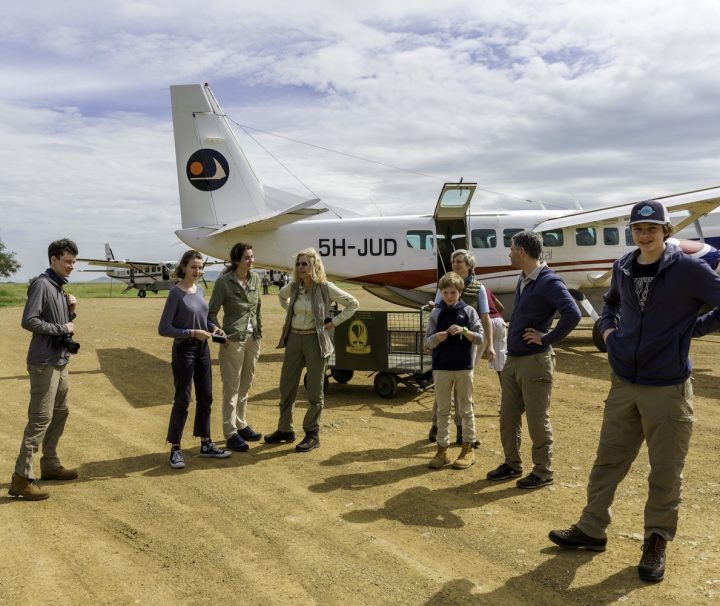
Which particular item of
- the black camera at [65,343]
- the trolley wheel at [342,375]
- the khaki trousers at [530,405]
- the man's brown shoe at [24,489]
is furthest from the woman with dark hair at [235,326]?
the trolley wheel at [342,375]

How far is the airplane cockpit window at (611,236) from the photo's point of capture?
1424cm

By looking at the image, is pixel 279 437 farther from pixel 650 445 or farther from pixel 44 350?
pixel 650 445

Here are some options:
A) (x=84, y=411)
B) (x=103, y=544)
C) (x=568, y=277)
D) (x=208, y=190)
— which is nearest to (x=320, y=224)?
(x=208, y=190)

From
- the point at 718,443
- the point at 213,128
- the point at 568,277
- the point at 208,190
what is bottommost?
the point at 718,443

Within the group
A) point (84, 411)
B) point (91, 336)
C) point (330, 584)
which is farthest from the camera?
point (91, 336)

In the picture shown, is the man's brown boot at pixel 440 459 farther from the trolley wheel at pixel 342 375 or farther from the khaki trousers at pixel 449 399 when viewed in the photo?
the trolley wheel at pixel 342 375

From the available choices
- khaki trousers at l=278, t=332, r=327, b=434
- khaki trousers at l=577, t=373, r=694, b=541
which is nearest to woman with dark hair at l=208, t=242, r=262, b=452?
khaki trousers at l=278, t=332, r=327, b=434

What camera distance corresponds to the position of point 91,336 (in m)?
15.1

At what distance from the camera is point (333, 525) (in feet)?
14.1

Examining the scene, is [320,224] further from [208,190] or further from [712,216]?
[712,216]

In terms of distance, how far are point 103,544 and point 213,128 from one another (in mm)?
11272

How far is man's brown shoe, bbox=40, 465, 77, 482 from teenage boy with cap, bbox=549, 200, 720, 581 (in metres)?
4.30

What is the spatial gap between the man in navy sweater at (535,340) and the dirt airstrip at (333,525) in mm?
412

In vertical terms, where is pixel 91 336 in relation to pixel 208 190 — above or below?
below
